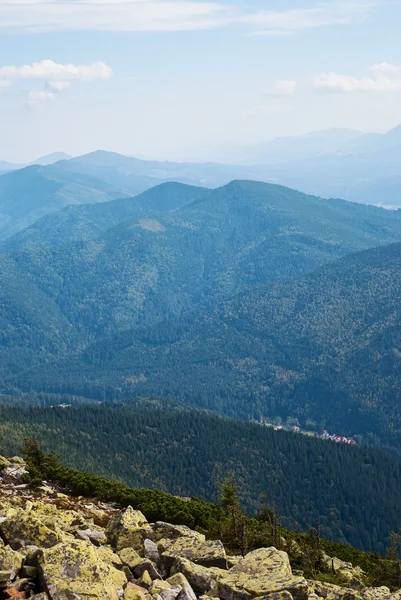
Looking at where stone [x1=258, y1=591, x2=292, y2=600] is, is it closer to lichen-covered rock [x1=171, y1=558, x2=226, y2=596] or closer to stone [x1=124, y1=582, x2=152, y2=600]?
lichen-covered rock [x1=171, y1=558, x2=226, y2=596]

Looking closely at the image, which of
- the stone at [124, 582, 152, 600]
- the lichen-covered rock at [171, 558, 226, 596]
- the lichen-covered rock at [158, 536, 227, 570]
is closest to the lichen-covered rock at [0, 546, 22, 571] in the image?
the stone at [124, 582, 152, 600]

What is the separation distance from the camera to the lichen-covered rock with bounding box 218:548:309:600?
3956cm

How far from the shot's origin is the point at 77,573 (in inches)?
1431

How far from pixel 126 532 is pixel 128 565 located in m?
5.55

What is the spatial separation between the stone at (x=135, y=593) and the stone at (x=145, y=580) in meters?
1.57

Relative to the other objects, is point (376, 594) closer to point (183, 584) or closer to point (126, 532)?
point (183, 584)

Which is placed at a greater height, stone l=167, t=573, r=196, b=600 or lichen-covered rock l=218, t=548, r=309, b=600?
stone l=167, t=573, r=196, b=600

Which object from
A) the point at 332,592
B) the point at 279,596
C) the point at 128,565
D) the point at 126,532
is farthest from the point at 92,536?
the point at 332,592

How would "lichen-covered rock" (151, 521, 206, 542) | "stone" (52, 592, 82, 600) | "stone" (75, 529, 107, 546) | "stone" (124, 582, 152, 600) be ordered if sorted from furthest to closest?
"lichen-covered rock" (151, 521, 206, 542), "stone" (75, 529, 107, 546), "stone" (124, 582, 152, 600), "stone" (52, 592, 82, 600)

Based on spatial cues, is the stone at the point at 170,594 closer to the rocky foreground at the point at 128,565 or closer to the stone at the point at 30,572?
the rocky foreground at the point at 128,565

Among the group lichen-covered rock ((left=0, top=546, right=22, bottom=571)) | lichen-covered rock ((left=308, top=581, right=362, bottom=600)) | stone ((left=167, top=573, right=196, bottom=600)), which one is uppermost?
lichen-covered rock ((left=0, top=546, right=22, bottom=571))

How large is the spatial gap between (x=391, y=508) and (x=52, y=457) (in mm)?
145088

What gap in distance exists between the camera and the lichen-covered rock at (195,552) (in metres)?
44.7

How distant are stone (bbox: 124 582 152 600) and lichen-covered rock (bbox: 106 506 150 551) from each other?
385 inches
